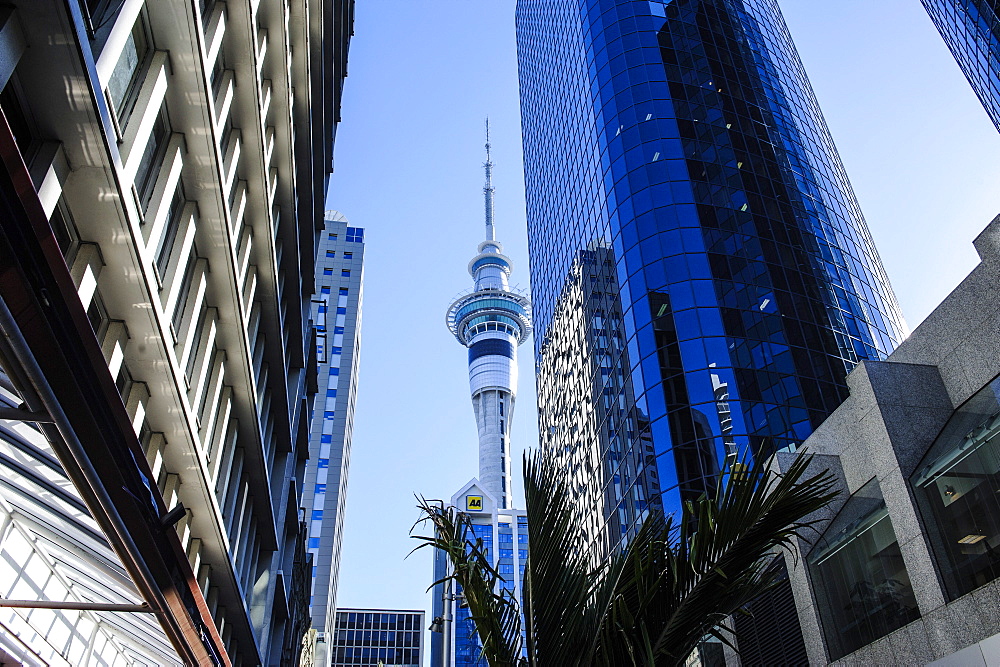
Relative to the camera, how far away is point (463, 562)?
21.2 feet

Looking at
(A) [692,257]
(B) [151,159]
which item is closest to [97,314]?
(B) [151,159]

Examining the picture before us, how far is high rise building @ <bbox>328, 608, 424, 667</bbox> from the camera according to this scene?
128250 mm

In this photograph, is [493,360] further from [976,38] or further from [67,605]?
[67,605]

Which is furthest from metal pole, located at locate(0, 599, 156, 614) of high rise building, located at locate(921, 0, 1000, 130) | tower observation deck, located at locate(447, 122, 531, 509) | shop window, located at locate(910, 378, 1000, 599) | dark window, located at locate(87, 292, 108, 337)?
tower observation deck, located at locate(447, 122, 531, 509)

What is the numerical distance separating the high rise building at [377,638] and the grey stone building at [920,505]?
123 meters

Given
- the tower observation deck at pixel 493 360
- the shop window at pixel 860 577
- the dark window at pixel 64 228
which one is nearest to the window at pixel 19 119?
the dark window at pixel 64 228

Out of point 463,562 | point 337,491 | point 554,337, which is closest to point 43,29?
point 463,562

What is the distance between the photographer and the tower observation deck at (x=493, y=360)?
558ft

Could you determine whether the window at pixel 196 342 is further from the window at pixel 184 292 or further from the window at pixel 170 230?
the window at pixel 170 230

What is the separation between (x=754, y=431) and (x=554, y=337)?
2291cm

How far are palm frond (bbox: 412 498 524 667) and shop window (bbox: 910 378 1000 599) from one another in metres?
6.65

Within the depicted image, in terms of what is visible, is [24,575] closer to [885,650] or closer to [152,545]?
[152,545]

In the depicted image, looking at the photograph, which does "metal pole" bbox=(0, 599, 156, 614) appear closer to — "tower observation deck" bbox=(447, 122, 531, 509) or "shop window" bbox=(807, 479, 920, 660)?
"shop window" bbox=(807, 479, 920, 660)

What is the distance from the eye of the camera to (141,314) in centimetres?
1056
